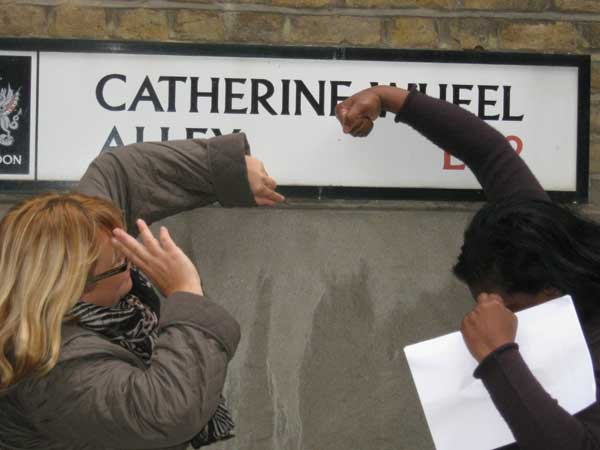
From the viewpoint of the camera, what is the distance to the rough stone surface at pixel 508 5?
2.22 m

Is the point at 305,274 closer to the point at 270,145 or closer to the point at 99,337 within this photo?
the point at 270,145

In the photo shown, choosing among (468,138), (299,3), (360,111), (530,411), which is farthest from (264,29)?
(530,411)

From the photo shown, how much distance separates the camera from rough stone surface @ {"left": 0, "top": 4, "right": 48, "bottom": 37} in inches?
84.9

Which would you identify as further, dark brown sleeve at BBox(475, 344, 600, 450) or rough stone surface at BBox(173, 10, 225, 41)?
rough stone surface at BBox(173, 10, 225, 41)

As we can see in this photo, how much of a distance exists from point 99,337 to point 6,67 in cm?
113

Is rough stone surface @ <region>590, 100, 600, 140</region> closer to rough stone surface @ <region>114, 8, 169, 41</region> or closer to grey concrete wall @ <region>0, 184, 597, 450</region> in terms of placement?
grey concrete wall @ <region>0, 184, 597, 450</region>

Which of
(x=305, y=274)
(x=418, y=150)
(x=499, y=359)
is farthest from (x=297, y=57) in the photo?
(x=499, y=359)

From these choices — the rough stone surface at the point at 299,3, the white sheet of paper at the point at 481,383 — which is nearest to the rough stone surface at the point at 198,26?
the rough stone surface at the point at 299,3

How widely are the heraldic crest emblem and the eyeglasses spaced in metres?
0.96

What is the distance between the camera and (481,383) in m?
1.29

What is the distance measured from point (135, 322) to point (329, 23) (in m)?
1.13

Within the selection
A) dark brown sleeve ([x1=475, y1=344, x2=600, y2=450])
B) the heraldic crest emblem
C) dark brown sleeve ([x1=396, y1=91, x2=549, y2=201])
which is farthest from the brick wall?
dark brown sleeve ([x1=475, y1=344, x2=600, y2=450])

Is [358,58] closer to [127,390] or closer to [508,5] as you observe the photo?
[508,5]

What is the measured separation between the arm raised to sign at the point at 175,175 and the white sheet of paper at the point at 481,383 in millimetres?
534
